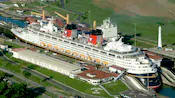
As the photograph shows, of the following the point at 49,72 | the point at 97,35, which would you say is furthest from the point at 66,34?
the point at 49,72

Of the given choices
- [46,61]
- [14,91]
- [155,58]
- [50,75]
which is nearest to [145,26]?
[155,58]

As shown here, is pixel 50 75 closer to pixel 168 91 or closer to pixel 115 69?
pixel 115 69

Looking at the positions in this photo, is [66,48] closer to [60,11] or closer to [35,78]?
[35,78]

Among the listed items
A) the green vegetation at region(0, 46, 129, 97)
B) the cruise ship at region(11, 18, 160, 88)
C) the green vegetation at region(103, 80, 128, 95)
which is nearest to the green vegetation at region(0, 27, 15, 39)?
the cruise ship at region(11, 18, 160, 88)

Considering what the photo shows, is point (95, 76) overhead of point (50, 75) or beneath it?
overhead

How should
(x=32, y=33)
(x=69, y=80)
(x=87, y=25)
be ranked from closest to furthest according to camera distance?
(x=69, y=80) < (x=32, y=33) < (x=87, y=25)

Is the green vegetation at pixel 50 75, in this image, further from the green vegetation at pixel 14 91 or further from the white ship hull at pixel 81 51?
the white ship hull at pixel 81 51
